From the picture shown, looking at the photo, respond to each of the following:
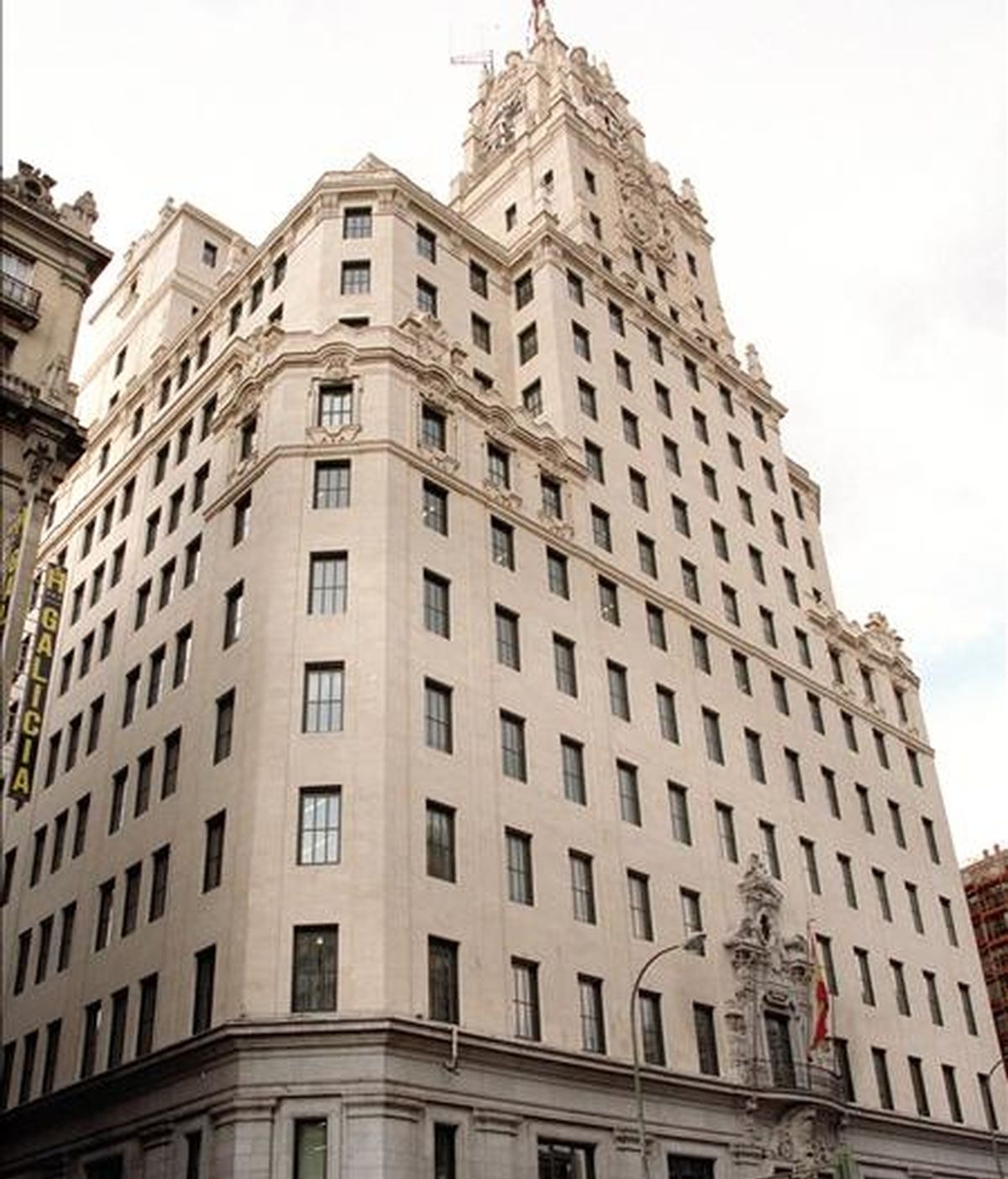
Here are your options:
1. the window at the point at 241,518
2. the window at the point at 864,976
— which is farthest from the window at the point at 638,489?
the window at the point at 864,976

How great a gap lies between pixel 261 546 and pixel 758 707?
2478cm

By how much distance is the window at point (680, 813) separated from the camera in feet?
158

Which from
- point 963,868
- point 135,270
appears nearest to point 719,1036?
point 135,270

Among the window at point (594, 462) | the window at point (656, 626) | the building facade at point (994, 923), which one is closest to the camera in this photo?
the window at point (656, 626)

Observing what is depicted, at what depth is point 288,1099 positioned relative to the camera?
108ft

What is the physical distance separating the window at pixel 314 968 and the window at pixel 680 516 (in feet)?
95.8

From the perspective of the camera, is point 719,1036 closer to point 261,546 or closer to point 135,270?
point 261,546

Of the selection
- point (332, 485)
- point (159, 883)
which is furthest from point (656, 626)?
point (159, 883)

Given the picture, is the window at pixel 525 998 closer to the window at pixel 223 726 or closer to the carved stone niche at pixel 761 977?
the carved stone niche at pixel 761 977

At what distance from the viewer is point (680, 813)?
160 ft

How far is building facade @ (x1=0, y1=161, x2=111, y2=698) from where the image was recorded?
1438 inches

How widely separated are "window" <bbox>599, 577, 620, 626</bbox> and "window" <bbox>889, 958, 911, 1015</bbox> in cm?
2071

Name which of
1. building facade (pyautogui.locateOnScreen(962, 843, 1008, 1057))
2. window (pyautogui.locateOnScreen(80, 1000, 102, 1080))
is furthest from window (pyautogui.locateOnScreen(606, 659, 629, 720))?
Result: building facade (pyautogui.locateOnScreen(962, 843, 1008, 1057))

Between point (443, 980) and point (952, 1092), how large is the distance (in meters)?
30.9
